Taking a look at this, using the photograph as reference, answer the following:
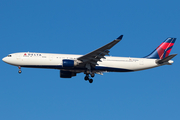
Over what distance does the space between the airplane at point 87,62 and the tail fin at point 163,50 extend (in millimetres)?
872

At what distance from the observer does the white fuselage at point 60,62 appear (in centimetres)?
3991

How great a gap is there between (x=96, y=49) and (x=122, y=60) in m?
6.77

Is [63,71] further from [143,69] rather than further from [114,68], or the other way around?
[143,69]

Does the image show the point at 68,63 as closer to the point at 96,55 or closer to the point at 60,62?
the point at 60,62

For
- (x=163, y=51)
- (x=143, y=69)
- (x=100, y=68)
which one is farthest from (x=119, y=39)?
(x=163, y=51)

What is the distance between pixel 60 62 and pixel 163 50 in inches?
661

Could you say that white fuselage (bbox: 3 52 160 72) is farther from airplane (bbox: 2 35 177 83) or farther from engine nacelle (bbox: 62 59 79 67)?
engine nacelle (bbox: 62 59 79 67)

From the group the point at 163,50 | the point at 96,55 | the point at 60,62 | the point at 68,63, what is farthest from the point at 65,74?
the point at 163,50

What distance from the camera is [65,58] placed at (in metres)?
40.7

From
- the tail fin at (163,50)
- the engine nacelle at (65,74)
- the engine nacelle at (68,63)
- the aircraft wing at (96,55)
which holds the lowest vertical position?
the engine nacelle at (65,74)

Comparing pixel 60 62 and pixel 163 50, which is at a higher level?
pixel 163 50

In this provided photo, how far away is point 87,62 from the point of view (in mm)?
39938

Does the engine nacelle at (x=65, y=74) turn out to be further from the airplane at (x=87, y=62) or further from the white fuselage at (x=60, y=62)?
the white fuselage at (x=60, y=62)

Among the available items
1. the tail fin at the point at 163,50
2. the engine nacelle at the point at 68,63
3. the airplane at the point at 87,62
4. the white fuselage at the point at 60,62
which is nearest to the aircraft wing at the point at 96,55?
the airplane at the point at 87,62
